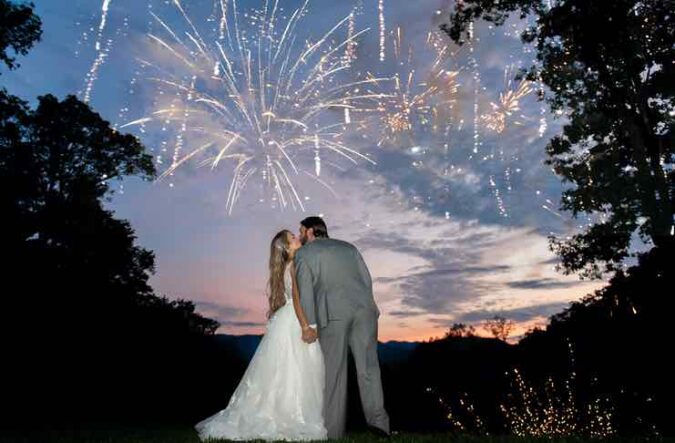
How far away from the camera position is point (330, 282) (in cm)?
843

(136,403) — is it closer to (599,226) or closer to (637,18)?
(599,226)

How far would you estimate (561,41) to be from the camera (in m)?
22.3

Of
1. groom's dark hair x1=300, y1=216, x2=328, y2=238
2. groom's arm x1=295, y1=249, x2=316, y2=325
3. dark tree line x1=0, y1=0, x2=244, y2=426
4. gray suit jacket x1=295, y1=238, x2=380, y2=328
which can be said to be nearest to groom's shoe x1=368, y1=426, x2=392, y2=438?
gray suit jacket x1=295, y1=238, x2=380, y2=328

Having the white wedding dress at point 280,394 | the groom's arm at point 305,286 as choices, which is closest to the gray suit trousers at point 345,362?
the groom's arm at point 305,286

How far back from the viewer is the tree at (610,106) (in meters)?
21.0

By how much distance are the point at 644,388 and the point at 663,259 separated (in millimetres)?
3540

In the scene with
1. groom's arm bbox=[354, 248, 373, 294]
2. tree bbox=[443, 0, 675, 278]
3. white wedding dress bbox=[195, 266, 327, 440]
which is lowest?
white wedding dress bbox=[195, 266, 327, 440]

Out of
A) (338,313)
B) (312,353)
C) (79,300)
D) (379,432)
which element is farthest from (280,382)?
(79,300)

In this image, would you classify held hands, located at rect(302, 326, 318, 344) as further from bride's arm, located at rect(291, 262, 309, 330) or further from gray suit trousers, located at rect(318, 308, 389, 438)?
gray suit trousers, located at rect(318, 308, 389, 438)

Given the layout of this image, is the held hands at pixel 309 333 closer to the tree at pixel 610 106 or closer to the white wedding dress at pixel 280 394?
the white wedding dress at pixel 280 394

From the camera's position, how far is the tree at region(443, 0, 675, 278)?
68.7 ft

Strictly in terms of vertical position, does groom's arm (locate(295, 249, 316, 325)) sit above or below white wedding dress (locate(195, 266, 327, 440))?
above

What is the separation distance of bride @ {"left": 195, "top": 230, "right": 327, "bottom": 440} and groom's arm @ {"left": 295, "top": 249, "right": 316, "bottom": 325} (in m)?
0.11

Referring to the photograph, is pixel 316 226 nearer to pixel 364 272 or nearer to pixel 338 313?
pixel 364 272
